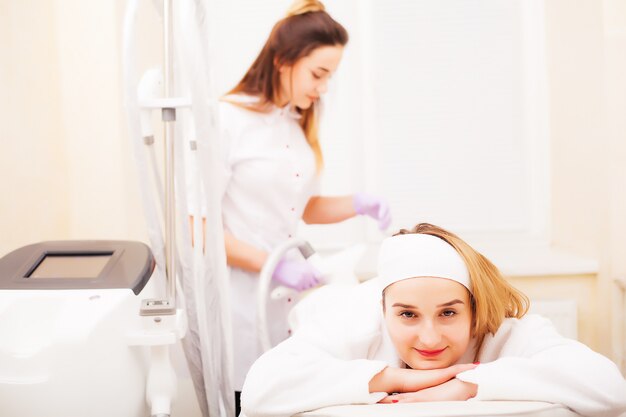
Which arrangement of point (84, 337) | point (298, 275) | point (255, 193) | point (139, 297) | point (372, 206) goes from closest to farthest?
point (84, 337)
point (139, 297)
point (298, 275)
point (255, 193)
point (372, 206)

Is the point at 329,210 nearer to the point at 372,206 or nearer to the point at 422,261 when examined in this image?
the point at 372,206

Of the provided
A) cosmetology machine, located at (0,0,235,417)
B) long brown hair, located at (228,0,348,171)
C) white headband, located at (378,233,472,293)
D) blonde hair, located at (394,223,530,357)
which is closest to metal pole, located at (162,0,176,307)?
cosmetology machine, located at (0,0,235,417)

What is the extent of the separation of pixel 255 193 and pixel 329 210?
1.27 ft

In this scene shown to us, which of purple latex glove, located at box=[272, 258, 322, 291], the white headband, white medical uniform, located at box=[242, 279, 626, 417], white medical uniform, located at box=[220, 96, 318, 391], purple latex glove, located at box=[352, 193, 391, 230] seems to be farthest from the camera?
purple latex glove, located at box=[352, 193, 391, 230]

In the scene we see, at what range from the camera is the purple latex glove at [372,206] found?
2.48m

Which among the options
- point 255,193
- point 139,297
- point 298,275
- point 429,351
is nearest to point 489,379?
point 429,351

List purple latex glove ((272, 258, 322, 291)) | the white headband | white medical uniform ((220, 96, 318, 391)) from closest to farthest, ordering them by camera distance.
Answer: the white headband
purple latex glove ((272, 258, 322, 291))
white medical uniform ((220, 96, 318, 391))

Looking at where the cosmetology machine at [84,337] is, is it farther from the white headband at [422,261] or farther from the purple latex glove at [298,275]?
the purple latex glove at [298,275]

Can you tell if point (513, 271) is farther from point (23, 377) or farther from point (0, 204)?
point (23, 377)

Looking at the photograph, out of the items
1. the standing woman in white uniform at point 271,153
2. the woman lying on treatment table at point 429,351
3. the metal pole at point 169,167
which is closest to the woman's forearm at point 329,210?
the standing woman in white uniform at point 271,153

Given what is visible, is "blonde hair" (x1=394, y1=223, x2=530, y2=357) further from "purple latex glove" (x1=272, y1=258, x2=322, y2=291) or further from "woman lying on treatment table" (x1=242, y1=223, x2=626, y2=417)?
"purple latex glove" (x1=272, y1=258, x2=322, y2=291)

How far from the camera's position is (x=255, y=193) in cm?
228

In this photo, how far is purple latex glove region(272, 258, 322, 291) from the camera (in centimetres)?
210

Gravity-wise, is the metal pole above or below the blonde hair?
above
